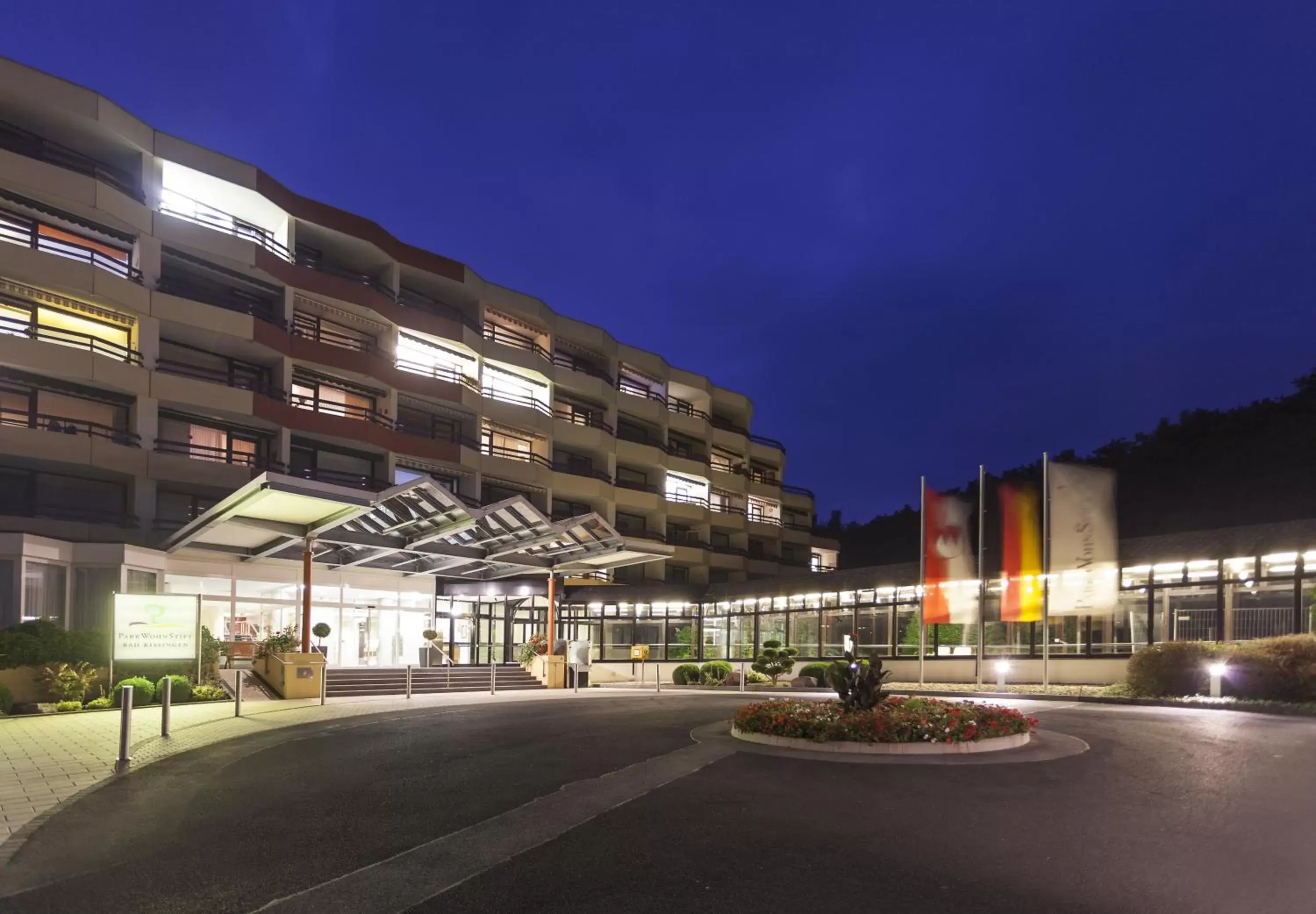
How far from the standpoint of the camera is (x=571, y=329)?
52500mm

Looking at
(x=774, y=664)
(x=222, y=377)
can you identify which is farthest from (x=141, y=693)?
(x=774, y=664)

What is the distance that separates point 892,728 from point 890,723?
0.11m

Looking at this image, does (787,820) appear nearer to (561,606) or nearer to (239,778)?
(239,778)

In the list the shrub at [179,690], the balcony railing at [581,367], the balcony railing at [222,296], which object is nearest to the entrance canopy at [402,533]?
the shrub at [179,690]

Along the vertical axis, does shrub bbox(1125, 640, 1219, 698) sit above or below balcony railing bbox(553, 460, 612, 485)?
below

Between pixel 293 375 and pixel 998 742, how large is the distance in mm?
32573

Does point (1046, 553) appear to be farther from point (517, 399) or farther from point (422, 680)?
point (517, 399)

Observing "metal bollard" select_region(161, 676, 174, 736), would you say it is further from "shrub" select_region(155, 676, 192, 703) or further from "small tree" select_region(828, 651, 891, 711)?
"small tree" select_region(828, 651, 891, 711)

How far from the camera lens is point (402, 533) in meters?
29.3

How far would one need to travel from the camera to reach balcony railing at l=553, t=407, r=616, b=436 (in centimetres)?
5175

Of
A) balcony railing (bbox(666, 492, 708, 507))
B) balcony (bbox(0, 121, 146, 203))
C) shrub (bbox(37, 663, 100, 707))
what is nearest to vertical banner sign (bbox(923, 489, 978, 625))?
shrub (bbox(37, 663, 100, 707))

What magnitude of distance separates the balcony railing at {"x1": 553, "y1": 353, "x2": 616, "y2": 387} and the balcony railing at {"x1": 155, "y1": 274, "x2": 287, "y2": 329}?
1728 cm

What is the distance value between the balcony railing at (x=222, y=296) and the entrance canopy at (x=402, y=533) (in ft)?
32.5

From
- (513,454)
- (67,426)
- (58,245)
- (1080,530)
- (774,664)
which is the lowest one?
(774,664)
